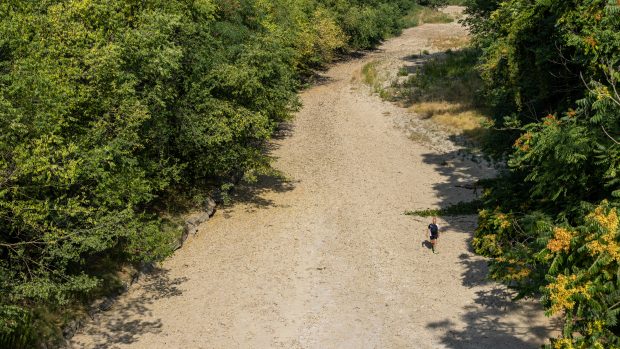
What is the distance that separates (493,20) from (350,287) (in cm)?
1125

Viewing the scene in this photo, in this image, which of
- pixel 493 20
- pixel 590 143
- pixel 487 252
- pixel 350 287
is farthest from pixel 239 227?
pixel 590 143

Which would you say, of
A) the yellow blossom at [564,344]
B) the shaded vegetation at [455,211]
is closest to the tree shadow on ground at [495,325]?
the yellow blossom at [564,344]

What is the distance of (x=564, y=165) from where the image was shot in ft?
44.2

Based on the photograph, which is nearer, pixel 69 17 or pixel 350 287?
pixel 69 17

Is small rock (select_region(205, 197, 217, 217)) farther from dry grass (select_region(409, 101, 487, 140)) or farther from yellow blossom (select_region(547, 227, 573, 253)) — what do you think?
yellow blossom (select_region(547, 227, 573, 253))

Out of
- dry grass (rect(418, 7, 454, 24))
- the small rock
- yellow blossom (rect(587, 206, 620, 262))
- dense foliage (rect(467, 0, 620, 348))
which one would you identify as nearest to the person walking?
dense foliage (rect(467, 0, 620, 348))

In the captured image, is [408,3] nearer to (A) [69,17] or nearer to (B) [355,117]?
(B) [355,117]

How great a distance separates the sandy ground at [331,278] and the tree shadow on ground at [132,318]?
0.13 ft

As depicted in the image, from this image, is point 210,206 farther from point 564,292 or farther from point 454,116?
point 454,116

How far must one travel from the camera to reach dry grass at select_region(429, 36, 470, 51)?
6925cm

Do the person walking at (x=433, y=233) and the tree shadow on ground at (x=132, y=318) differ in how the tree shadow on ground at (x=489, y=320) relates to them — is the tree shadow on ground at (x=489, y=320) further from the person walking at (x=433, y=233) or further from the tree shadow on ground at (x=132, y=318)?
the tree shadow on ground at (x=132, y=318)

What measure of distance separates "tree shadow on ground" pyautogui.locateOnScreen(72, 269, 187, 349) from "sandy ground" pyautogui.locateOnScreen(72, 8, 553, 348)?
0.04 metres

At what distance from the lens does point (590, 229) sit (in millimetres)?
9641

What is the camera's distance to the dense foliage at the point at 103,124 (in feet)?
45.6
